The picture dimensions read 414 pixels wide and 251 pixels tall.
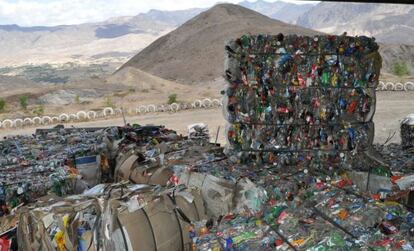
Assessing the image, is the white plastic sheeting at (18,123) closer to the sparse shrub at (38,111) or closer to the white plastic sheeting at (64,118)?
the white plastic sheeting at (64,118)

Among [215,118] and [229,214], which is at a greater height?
[229,214]

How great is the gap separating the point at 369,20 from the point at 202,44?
70065mm

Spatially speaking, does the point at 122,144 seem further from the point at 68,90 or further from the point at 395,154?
the point at 68,90

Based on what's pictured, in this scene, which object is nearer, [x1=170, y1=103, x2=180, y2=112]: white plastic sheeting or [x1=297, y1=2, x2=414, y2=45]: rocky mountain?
[x1=170, y1=103, x2=180, y2=112]: white plastic sheeting

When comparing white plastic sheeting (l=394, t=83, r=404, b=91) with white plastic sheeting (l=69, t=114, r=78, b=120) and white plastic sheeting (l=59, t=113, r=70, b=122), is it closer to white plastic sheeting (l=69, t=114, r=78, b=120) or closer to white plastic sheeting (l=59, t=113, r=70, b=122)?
white plastic sheeting (l=69, t=114, r=78, b=120)

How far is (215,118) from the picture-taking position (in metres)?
26.0

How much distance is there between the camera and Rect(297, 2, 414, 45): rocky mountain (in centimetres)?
10912

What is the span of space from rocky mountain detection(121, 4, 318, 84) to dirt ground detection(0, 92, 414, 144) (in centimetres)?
2827

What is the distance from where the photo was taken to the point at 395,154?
29.4 feet

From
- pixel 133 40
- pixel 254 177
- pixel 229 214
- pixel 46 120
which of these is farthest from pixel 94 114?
pixel 133 40

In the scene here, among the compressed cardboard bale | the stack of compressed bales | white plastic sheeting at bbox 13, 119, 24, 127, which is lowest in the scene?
white plastic sheeting at bbox 13, 119, 24, 127

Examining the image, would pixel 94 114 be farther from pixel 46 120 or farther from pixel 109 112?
pixel 46 120

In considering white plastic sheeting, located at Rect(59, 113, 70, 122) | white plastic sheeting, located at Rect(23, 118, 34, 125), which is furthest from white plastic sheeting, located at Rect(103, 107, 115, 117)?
white plastic sheeting, located at Rect(23, 118, 34, 125)

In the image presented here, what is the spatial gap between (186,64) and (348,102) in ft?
191
